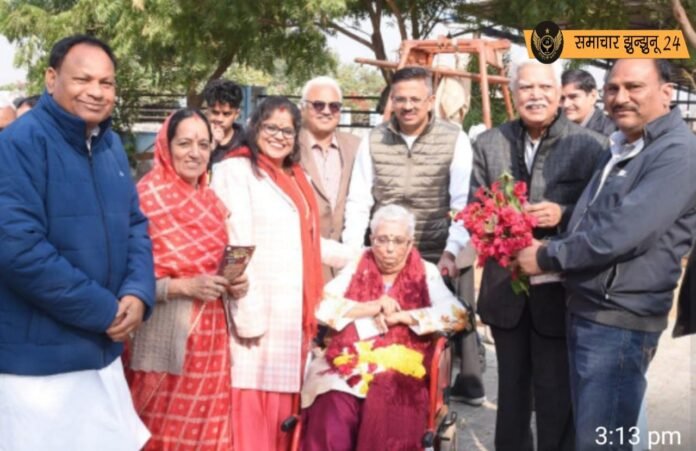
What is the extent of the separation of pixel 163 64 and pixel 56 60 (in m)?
11.5

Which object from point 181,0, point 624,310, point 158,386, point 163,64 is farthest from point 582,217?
point 163,64

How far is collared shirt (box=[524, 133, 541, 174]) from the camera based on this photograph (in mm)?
3881

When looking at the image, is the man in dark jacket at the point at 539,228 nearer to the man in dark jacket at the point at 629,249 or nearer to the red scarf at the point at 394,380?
the red scarf at the point at 394,380

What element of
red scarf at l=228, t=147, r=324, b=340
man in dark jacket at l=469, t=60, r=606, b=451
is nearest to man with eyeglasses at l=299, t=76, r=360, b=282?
red scarf at l=228, t=147, r=324, b=340

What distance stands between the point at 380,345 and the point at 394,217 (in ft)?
2.16

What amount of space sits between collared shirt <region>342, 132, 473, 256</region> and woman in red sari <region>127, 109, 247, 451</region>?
98cm

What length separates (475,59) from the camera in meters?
11.5

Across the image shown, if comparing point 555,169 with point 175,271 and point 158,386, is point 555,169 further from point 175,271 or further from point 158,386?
point 158,386

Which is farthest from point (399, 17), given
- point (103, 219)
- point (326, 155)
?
point (103, 219)

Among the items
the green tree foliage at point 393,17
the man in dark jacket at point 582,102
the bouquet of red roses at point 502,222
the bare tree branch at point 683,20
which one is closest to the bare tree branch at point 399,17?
the green tree foliage at point 393,17

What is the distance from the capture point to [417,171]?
4.53 m

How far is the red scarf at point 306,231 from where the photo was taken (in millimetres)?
4031

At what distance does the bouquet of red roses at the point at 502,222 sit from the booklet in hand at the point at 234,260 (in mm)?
961

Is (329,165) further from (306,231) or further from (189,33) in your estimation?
(189,33)
